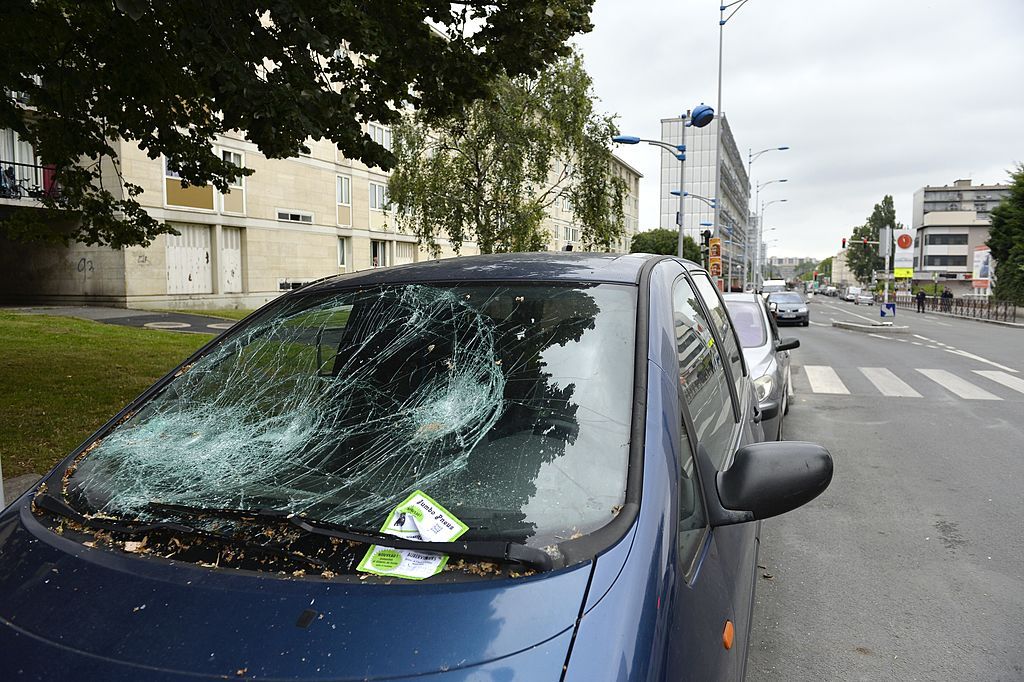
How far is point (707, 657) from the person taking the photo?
61.9 inches

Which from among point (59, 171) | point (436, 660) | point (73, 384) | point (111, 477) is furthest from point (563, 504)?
point (59, 171)

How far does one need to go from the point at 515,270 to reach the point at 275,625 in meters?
1.43

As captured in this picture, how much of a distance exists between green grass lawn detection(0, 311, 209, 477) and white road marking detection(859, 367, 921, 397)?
10902mm

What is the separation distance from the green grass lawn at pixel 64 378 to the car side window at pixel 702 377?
502 cm

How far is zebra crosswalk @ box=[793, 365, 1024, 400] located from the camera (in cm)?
1077

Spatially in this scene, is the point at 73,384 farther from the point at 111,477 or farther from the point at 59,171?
the point at 111,477

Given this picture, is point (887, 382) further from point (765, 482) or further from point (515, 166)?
point (765, 482)

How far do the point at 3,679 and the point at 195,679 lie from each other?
367 mm

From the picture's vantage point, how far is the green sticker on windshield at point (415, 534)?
4.54ft

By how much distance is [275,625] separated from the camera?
126 cm

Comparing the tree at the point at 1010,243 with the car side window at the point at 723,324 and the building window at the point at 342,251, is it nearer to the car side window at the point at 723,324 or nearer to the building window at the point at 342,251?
the building window at the point at 342,251

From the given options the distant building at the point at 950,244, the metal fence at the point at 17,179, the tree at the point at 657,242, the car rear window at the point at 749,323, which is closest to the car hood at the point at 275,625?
the car rear window at the point at 749,323

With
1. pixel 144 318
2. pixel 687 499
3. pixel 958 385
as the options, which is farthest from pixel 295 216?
pixel 687 499

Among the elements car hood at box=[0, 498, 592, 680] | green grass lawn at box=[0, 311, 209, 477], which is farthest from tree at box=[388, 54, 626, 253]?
car hood at box=[0, 498, 592, 680]
